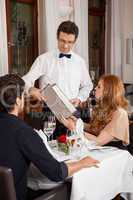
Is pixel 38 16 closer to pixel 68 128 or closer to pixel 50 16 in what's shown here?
pixel 50 16

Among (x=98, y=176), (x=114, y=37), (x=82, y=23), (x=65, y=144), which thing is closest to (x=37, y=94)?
(x=65, y=144)

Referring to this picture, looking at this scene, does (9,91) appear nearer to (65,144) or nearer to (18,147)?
(18,147)

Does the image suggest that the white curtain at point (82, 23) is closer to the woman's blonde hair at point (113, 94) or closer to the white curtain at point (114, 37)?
the white curtain at point (114, 37)

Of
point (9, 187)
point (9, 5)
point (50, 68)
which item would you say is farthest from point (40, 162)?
point (9, 5)

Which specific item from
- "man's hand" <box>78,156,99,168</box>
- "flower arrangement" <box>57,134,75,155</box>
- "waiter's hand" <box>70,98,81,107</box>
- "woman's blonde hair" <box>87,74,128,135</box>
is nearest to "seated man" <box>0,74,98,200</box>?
"man's hand" <box>78,156,99,168</box>

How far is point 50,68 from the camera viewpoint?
286 cm

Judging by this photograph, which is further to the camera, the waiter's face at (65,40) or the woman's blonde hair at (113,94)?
the waiter's face at (65,40)

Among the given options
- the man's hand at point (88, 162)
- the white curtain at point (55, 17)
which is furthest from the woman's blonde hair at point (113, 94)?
the white curtain at point (55, 17)

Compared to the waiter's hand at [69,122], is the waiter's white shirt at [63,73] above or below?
above

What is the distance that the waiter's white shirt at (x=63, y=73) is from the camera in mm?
2840

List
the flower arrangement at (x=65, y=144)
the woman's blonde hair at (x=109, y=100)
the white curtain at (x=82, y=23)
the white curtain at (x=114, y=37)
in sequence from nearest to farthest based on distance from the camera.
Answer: the flower arrangement at (x=65, y=144) → the woman's blonde hair at (x=109, y=100) → the white curtain at (x=82, y=23) → the white curtain at (x=114, y=37)

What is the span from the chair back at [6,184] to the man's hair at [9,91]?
0.36 metres

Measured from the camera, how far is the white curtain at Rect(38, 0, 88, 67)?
11.3 feet

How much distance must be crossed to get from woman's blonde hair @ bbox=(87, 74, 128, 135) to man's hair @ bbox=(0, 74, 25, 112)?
2.99ft
